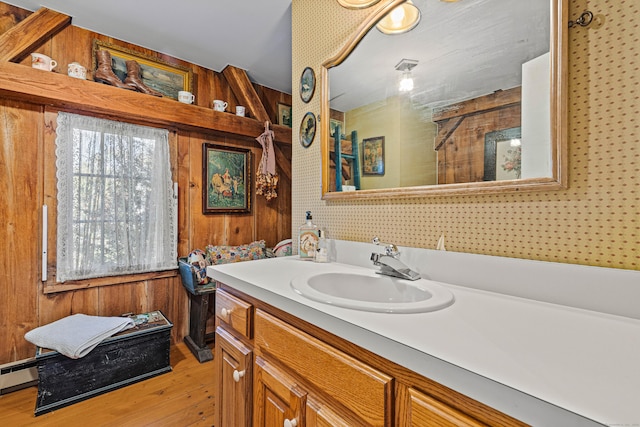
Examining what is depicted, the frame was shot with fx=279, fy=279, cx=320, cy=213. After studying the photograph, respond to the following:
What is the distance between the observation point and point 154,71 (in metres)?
2.37

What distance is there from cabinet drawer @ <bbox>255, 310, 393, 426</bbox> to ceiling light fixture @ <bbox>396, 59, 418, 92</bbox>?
3.32ft

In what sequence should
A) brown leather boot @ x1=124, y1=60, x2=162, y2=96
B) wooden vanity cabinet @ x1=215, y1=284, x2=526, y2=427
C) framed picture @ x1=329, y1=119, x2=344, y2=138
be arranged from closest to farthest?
wooden vanity cabinet @ x1=215, y1=284, x2=526, y2=427, framed picture @ x1=329, y1=119, x2=344, y2=138, brown leather boot @ x1=124, y1=60, x2=162, y2=96

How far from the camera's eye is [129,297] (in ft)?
7.36

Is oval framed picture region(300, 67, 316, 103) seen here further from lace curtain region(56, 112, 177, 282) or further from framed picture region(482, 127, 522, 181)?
lace curtain region(56, 112, 177, 282)

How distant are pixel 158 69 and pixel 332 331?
2.70 m

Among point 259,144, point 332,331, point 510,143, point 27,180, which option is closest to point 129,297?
point 27,180

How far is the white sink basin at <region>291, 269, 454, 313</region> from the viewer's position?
0.68 metres

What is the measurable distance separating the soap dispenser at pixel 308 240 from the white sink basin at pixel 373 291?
331 millimetres

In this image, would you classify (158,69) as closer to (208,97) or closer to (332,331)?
(208,97)

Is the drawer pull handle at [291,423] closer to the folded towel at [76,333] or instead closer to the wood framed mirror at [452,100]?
the wood framed mirror at [452,100]

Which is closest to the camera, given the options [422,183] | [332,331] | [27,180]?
[332,331]

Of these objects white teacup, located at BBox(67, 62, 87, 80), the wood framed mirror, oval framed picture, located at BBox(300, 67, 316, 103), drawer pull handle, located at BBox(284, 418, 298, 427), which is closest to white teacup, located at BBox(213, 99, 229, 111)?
white teacup, located at BBox(67, 62, 87, 80)

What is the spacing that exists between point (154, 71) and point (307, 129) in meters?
1.70

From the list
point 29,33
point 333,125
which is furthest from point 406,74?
point 29,33
